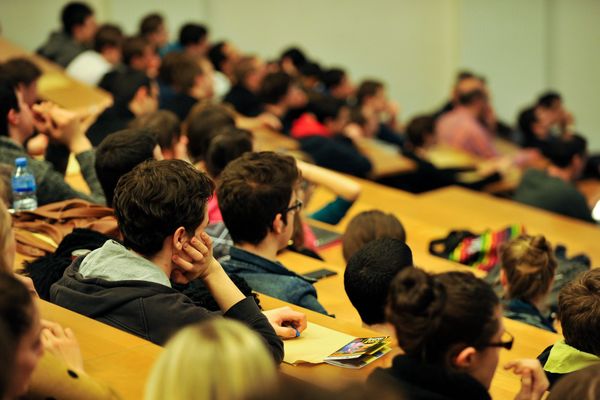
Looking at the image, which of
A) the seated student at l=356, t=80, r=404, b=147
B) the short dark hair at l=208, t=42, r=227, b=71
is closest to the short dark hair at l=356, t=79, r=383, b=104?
the seated student at l=356, t=80, r=404, b=147

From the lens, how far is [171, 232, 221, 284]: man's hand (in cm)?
286

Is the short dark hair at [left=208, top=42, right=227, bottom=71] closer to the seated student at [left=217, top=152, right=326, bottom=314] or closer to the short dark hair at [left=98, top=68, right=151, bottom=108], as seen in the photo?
the short dark hair at [left=98, top=68, right=151, bottom=108]

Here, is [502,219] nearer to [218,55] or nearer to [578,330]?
[578,330]

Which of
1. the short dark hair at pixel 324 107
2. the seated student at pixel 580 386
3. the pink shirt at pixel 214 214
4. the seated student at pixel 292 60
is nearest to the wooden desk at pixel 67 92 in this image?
the short dark hair at pixel 324 107

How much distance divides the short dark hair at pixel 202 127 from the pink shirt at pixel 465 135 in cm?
475

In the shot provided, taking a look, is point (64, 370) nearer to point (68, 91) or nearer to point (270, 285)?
point (270, 285)

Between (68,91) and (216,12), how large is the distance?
4.70m

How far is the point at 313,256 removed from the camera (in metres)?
4.29

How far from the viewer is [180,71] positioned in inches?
291

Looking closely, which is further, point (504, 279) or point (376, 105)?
point (376, 105)

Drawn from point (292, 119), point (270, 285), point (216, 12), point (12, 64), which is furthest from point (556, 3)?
point (270, 285)

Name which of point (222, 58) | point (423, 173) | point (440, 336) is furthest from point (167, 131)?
point (222, 58)

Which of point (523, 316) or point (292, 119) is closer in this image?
→ point (523, 316)

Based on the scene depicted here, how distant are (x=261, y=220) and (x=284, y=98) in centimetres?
468
